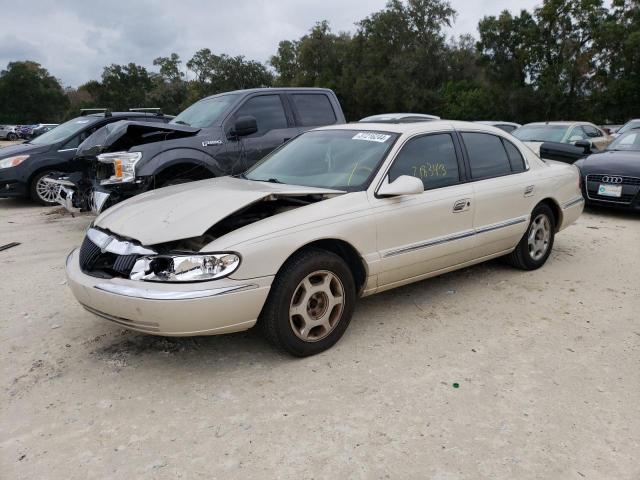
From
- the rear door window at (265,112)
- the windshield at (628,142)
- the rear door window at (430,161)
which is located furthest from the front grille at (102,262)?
the windshield at (628,142)

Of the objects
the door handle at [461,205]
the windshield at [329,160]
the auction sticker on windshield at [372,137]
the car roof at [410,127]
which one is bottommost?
the door handle at [461,205]

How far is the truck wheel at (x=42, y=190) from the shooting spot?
375 inches

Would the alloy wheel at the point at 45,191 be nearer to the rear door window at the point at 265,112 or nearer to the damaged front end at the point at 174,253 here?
the rear door window at the point at 265,112

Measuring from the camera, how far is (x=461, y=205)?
429 cm

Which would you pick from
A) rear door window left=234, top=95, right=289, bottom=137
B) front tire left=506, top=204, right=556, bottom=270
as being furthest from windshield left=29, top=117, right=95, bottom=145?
front tire left=506, top=204, right=556, bottom=270

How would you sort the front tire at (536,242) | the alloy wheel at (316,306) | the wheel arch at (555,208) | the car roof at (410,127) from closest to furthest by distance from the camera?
the alloy wheel at (316,306) → the car roof at (410,127) → the front tire at (536,242) → the wheel arch at (555,208)

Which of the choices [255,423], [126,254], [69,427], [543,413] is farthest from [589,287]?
[69,427]

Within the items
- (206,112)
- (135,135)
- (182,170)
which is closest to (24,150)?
(135,135)

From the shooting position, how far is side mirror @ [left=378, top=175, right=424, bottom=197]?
365cm

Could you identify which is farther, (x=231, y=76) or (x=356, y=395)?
(x=231, y=76)

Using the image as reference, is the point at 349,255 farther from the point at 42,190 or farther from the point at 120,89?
the point at 120,89

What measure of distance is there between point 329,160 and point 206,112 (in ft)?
11.3

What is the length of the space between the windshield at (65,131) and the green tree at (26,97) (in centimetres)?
6986

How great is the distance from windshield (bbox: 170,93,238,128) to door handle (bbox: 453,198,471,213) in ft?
12.0
